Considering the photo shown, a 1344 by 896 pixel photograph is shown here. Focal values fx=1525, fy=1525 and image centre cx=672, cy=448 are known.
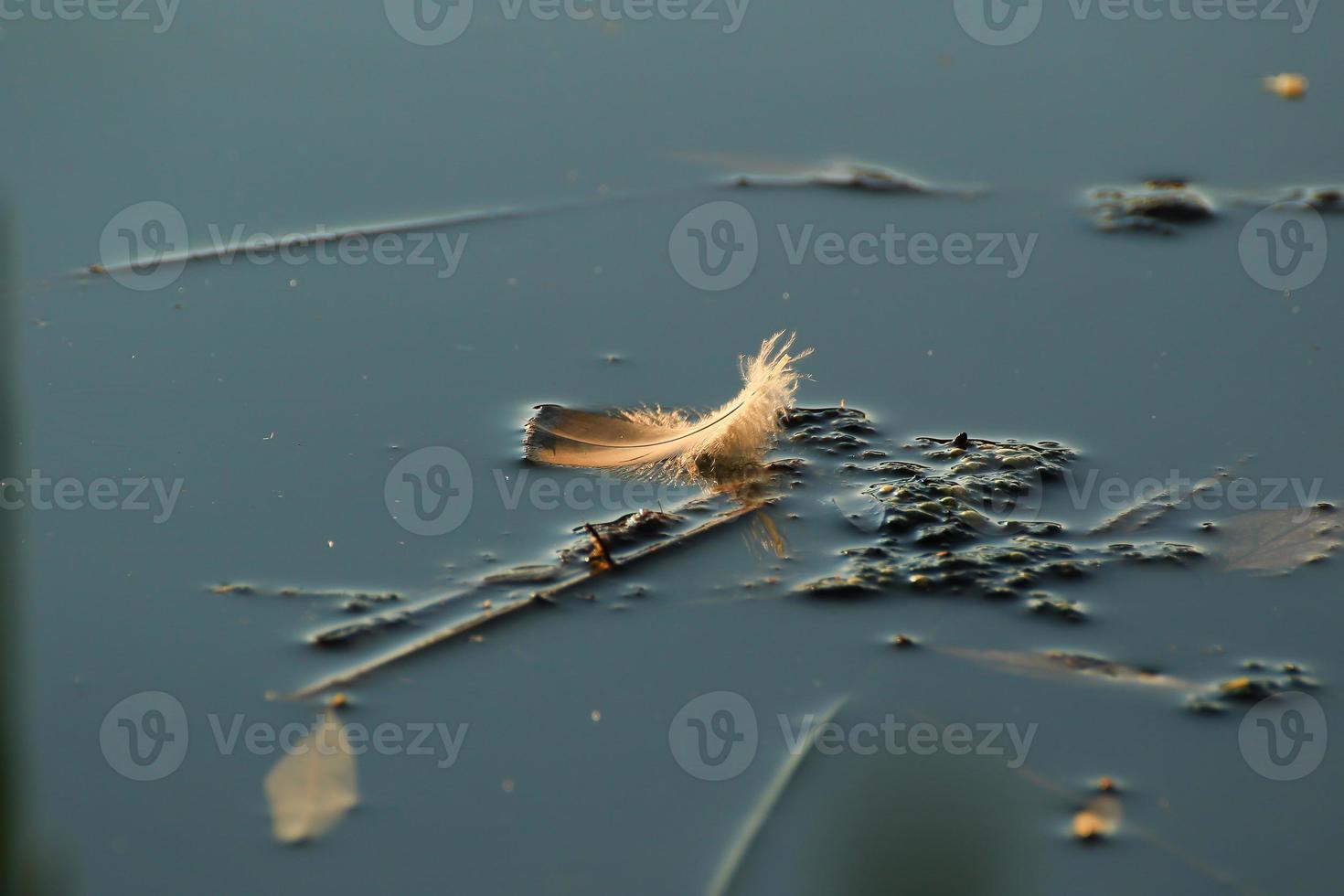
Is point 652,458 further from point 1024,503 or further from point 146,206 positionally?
point 146,206

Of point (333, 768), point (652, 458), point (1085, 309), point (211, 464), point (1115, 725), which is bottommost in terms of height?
point (333, 768)

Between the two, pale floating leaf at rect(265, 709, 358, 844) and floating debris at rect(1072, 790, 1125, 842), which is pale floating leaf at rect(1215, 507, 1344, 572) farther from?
pale floating leaf at rect(265, 709, 358, 844)

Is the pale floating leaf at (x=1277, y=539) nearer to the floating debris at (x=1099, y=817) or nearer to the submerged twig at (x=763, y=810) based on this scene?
the floating debris at (x=1099, y=817)

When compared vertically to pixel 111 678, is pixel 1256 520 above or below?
above

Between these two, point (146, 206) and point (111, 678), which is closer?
point (111, 678)

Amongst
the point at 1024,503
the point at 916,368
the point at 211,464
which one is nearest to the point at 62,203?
the point at 211,464
